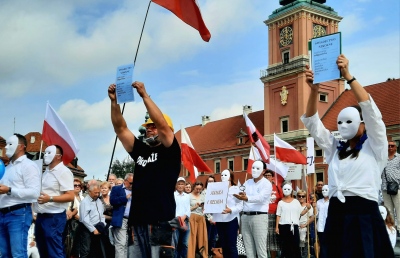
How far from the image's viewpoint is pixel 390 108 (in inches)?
2195

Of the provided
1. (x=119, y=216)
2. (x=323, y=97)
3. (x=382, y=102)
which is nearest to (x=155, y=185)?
(x=119, y=216)

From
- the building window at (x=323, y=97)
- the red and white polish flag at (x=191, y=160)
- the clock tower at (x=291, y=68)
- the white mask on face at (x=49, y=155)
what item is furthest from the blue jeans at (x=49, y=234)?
the building window at (x=323, y=97)

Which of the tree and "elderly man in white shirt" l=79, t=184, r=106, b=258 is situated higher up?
the tree

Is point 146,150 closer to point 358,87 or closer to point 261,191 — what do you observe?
point 358,87

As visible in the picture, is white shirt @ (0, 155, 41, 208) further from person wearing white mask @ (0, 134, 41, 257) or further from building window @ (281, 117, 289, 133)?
building window @ (281, 117, 289, 133)

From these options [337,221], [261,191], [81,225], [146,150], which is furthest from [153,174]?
[81,225]

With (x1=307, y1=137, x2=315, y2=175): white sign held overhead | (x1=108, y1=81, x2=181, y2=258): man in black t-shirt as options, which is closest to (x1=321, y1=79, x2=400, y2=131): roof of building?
(x1=307, y1=137, x2=315, y2=175): white sign held overhead

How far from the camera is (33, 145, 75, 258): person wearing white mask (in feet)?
26.9

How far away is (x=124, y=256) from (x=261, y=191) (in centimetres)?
300

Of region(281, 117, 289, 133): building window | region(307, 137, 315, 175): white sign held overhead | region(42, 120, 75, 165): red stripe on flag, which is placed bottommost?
region(42, 120, 75, 165): red stripe on flag

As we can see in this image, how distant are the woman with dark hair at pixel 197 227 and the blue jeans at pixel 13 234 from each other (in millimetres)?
6577

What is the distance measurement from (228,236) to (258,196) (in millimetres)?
1124

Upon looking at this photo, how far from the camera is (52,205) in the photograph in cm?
831

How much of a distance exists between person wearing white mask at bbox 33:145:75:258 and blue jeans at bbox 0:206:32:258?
1.00 ft
